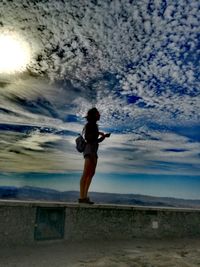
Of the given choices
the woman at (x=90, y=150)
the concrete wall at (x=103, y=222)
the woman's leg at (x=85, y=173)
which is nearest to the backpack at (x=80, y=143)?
the woman at (x=90, y=150)

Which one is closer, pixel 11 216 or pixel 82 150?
pixel 11 216

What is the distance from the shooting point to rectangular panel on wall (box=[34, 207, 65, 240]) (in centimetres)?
635

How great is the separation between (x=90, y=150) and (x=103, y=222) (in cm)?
161

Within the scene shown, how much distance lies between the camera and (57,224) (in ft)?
21.6

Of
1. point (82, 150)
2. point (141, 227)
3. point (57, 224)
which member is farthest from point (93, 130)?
point (141, 227)

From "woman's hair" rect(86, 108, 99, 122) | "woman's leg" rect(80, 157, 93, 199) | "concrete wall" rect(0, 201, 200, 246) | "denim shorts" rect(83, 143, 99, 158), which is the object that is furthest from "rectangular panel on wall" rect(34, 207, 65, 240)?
"woman's hair" rect(86, 108, 99, 122)

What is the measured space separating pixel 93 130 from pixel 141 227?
256cm

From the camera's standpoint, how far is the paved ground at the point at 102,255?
5254 mm

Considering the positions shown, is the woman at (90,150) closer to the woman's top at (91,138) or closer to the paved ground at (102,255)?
the woman's top at (91,138)

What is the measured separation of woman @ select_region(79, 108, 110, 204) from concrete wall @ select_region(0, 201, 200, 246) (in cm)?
42

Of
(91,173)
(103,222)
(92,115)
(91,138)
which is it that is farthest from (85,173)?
(92,115)

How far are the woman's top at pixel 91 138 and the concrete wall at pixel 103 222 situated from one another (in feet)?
3.87

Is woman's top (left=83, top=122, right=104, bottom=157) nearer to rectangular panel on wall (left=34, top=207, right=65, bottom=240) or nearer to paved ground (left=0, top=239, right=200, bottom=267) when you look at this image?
rectangular panel on wall (left=34, top=207, right=65, bottom=240)

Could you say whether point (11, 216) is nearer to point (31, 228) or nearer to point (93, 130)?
point (31, 228)
